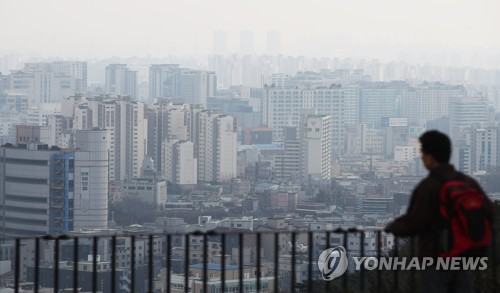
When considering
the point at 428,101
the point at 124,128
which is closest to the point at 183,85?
the point at 428,101

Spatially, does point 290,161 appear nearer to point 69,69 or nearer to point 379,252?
point 69,69

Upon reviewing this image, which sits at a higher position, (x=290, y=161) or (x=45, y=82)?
(x=45, y=82)

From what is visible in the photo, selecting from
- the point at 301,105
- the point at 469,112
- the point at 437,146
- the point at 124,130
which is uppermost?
the point at 301,105

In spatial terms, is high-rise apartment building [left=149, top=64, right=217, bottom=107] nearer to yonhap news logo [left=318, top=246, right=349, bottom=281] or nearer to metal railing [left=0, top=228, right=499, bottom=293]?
metal railing [left=0, top=228, right=499, bottom=293]

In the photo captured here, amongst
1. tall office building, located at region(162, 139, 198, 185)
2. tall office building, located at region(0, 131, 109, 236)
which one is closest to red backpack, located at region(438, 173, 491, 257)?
tall office building, located at region(0, 131, 109, 236)

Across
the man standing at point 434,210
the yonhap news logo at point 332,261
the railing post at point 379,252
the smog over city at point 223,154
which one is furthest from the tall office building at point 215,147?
the man standing at point 434,210

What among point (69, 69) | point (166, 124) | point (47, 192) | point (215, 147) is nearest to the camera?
point (47, 192)
